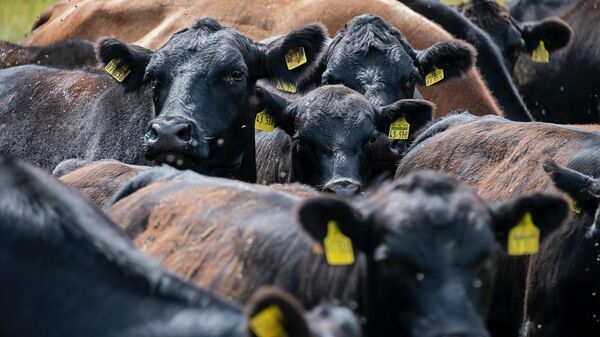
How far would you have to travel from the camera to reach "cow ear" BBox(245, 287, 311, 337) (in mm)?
4020

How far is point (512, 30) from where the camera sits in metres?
13.7

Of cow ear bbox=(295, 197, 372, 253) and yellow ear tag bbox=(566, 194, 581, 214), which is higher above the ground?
cow ear bbox=(295, 197, 372, 253)

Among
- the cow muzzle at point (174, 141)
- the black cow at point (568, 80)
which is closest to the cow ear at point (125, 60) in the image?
the cow muzzle at point (174, 141)

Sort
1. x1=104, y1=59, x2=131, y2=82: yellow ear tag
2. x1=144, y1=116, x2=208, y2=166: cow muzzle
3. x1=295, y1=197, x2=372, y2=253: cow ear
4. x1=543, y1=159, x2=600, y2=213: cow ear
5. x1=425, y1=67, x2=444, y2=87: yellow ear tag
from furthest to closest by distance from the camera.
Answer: x1=425, y1=67, x2=444, y2=87: yellow ear tag
x1=104, y1=59, x2=131, y2=82: yellow ear tag
x1=144, y1=116, x2=208, y2=166: cow muzzle
x1=543, y1=159, x2=600, y2=213: cow ear
x1=295, y1=197, x2=372, y2=253: cow ear

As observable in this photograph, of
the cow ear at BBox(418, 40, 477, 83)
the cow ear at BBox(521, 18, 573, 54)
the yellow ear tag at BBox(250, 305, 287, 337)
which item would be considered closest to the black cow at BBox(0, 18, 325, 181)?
the cow ear at BBox(418, 40, 477, 83)

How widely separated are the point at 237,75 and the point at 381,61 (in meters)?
1.50

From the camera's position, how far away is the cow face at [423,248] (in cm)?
473

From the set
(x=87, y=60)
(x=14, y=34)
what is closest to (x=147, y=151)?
(x=87, y=60)

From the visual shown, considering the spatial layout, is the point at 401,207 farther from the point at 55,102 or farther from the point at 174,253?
the point at 55,102

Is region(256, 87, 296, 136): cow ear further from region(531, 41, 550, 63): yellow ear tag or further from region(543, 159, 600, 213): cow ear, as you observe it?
region(531, 41, 550, 63): yellow ear tag

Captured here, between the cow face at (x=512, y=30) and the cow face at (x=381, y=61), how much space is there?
12.0 feet

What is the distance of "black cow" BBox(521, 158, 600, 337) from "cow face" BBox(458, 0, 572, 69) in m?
6.20

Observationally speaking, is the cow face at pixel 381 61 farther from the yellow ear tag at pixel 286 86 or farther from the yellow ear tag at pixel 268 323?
the yellow ear tag at pixel 268 323

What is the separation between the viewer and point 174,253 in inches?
221
